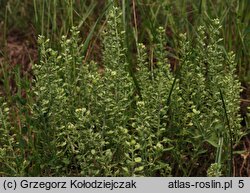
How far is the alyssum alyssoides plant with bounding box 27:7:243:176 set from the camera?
196cm

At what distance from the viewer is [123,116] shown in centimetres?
210

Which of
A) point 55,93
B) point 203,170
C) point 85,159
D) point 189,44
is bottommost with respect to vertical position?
point 203,170

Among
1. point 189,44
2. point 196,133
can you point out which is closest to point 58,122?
point 196,133

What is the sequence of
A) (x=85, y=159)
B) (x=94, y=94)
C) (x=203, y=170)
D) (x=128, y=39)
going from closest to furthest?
(x=85, y=159)
(x=94, y=94)
(x=203, y=170)
(x=128, y=39)

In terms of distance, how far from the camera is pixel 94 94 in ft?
6.84

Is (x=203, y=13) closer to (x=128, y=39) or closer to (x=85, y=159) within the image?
(x=128, y=39)

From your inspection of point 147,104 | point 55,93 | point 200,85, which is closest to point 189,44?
point 200,85

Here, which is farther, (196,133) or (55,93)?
(196,133)

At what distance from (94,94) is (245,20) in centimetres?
118

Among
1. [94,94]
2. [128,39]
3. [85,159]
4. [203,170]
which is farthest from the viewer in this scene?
[128,39]

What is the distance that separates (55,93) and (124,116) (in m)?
0.31

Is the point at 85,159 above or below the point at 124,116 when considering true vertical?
below

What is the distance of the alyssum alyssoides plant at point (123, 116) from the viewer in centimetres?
196

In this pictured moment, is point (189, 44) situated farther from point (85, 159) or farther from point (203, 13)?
point (85, 159)
